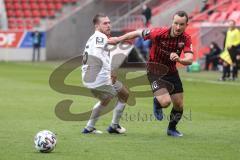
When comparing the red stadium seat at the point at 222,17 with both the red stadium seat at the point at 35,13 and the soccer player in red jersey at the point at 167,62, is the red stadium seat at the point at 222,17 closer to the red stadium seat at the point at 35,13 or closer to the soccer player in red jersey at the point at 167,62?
the red stadium seat at the point at 35,13

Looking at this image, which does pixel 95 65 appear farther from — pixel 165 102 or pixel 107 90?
pixel 165 102

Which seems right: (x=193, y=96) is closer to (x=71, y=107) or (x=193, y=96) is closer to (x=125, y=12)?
(x=71, y=107)

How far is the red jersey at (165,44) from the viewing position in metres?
12.0

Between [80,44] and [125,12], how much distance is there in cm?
395

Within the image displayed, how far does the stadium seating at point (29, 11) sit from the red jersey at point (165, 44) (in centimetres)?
3649

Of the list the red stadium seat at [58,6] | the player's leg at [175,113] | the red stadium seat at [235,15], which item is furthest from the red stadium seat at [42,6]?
the player's leg at [175,113]

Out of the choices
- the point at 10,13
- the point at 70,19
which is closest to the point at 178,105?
the point at 70,19

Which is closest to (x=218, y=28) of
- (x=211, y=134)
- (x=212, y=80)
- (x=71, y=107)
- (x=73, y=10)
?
(x=212, y=80)

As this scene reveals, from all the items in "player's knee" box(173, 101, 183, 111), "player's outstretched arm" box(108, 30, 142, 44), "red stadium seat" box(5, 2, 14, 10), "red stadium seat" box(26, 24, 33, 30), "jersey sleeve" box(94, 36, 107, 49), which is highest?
"player's outstretched arm" box(108, 30, 142, 44)

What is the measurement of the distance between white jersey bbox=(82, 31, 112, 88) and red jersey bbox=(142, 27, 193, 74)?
0.81 metres

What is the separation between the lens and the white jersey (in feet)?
39.9

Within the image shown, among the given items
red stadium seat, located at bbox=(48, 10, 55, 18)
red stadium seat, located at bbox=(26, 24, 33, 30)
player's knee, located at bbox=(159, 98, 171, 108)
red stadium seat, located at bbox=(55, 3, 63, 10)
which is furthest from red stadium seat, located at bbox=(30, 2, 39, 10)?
player's knee, located at bbox=(159, 98, 171, 108)

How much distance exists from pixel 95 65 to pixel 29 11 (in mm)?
37946

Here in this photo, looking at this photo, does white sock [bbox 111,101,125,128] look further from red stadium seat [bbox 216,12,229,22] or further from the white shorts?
red stadium seat [bbox 216,12,229,22]
